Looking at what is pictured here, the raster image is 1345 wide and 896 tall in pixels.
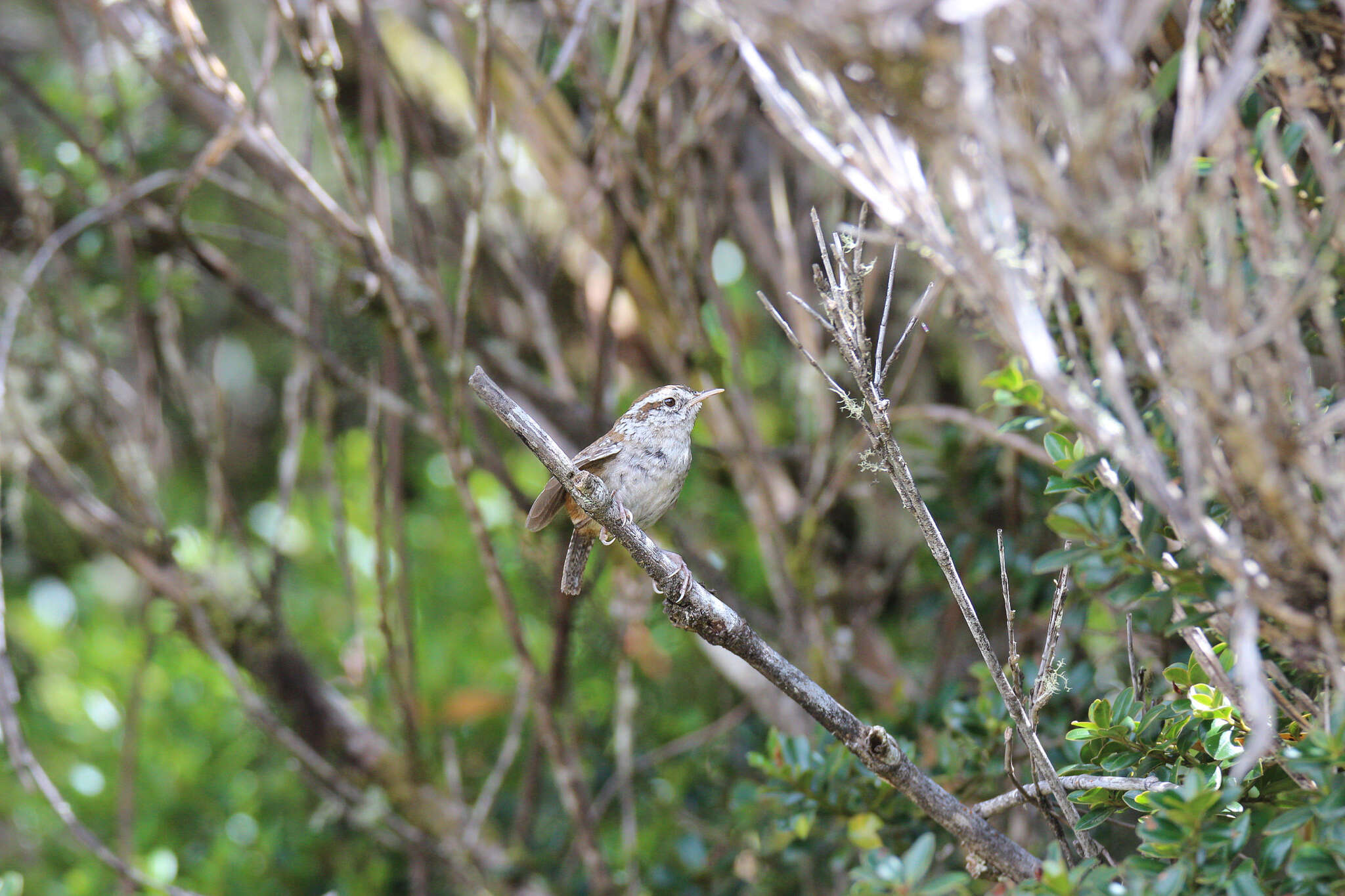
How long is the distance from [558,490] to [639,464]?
366 millimetres

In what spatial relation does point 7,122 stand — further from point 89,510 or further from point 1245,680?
point 1245,680

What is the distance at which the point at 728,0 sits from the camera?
149 centimetres

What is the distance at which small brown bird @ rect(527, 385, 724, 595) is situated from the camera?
3084mm

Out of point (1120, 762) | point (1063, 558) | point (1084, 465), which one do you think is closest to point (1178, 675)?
point (1120, 762)

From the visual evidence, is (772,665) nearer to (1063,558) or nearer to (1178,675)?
(1063,558)

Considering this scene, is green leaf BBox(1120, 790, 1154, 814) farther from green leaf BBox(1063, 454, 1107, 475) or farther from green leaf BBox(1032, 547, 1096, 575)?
green leaf BBox(1063, 454, 1107, 475)

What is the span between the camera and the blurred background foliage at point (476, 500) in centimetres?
358

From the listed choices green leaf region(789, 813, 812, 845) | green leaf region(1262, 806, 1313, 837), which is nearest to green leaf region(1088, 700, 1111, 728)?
green leaf region(1262, 806, 1313, 837)

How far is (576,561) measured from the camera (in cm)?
316

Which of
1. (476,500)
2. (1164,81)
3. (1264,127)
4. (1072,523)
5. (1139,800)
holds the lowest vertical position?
(476,500)

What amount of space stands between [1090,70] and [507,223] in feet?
12.8

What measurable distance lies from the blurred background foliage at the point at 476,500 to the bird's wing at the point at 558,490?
0.58 m

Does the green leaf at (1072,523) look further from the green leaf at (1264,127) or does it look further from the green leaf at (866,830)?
the green leaf at (866,830)

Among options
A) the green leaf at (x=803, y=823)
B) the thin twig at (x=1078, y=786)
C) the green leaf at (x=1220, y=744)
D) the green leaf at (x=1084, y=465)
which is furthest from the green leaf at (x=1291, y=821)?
the green leaf at (x=803, y=823)
